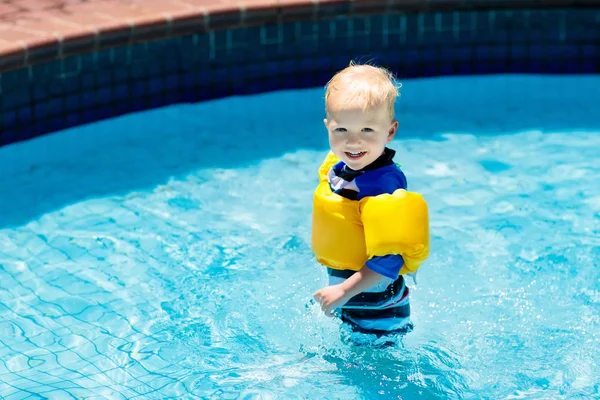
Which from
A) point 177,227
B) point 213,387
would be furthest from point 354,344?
point 177,227

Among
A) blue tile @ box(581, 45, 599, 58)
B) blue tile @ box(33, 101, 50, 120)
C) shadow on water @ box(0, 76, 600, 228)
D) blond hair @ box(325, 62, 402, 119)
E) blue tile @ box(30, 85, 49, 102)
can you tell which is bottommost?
shadow on water @ box(0, 76, 600, 228)

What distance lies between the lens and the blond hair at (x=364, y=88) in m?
3.21

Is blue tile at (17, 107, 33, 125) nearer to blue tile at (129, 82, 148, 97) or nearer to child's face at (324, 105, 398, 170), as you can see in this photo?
blue tile at (129, 82, 148, 97)

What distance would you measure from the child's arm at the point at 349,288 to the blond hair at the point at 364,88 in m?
0.53

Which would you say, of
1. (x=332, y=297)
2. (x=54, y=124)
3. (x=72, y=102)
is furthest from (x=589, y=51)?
(x=332, y=297)

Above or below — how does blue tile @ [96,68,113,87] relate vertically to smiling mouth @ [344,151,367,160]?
below

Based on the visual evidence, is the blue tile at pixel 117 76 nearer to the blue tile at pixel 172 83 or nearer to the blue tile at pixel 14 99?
the blue tile at pixel 172 83

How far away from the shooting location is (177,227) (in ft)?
16.5

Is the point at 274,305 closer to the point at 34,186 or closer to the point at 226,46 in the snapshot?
the point at 34,186

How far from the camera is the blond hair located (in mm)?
3213

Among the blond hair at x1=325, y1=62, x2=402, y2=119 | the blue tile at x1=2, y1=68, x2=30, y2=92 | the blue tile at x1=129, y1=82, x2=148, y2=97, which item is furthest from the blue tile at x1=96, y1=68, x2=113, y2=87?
the blond hair at x1=325, y1=62, x2=402, y2=119

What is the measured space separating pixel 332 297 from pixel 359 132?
0.54m

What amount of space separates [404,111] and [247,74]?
101 centimetres

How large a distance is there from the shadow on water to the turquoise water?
0.05ft
